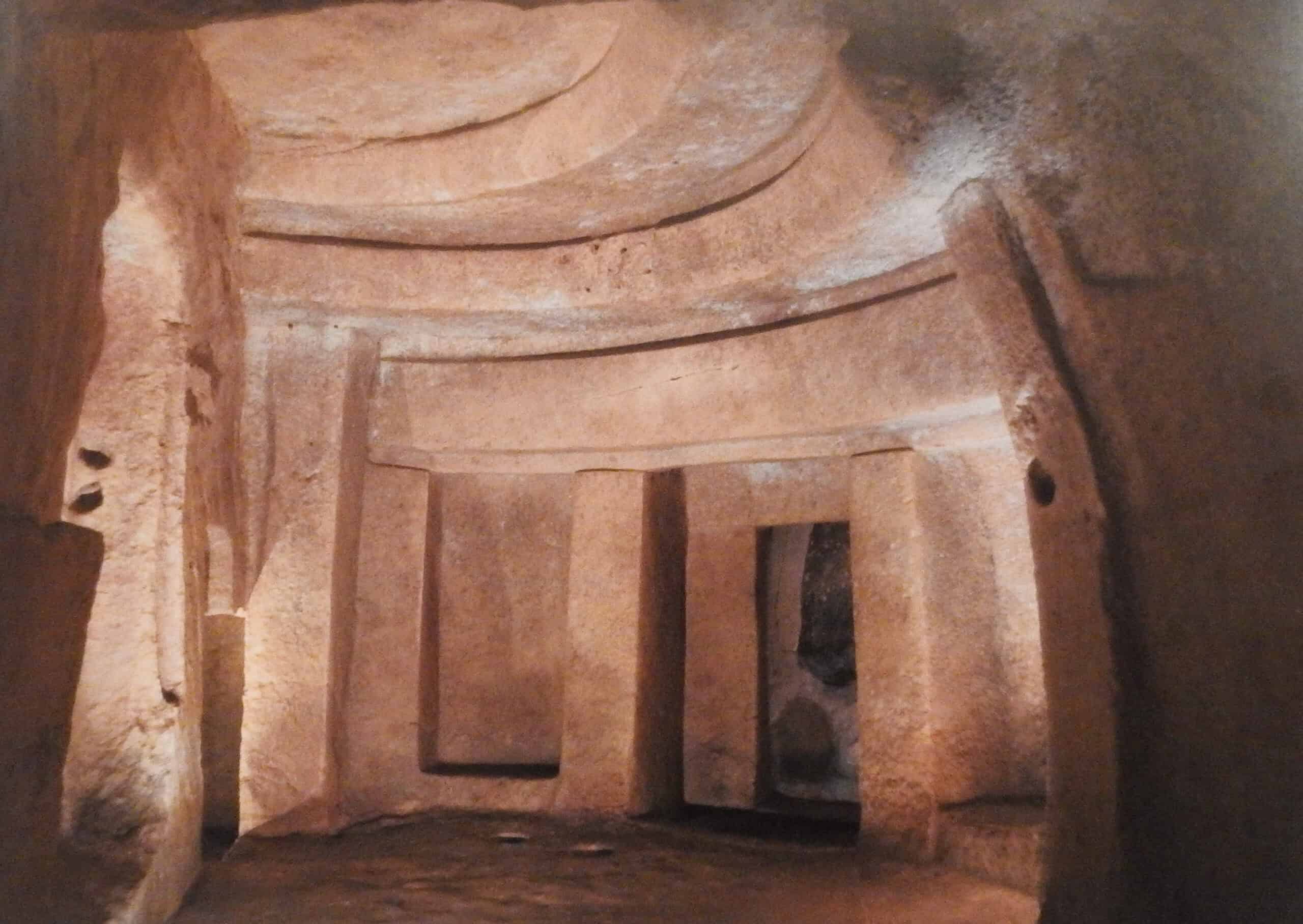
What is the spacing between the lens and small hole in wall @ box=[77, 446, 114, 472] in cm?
311

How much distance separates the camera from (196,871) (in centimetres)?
Result: 342

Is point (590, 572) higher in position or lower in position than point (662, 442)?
lower

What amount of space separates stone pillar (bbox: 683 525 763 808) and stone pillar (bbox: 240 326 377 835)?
167cm

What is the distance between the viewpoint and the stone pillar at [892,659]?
157 inches

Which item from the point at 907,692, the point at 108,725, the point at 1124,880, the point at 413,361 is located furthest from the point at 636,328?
the point at 1124,880

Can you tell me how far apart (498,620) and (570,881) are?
1.63 meters

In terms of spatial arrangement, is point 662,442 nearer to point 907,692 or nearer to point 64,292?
point 907,692

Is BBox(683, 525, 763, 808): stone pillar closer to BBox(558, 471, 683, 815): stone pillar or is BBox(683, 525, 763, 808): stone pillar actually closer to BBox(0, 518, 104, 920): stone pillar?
BBox(558, 471, 683, 815): stone pillar

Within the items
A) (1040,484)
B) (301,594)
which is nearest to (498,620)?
(301,594)

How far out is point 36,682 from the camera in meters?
1.86

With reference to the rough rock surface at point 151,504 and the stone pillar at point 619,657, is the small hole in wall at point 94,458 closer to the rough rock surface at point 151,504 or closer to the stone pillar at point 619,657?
the rough rock surface at point 151,504

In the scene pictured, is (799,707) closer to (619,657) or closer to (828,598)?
(828,598)

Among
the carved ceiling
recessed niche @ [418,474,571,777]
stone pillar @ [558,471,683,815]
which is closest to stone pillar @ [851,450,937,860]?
the carved ceiling

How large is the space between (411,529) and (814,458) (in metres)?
1.94
